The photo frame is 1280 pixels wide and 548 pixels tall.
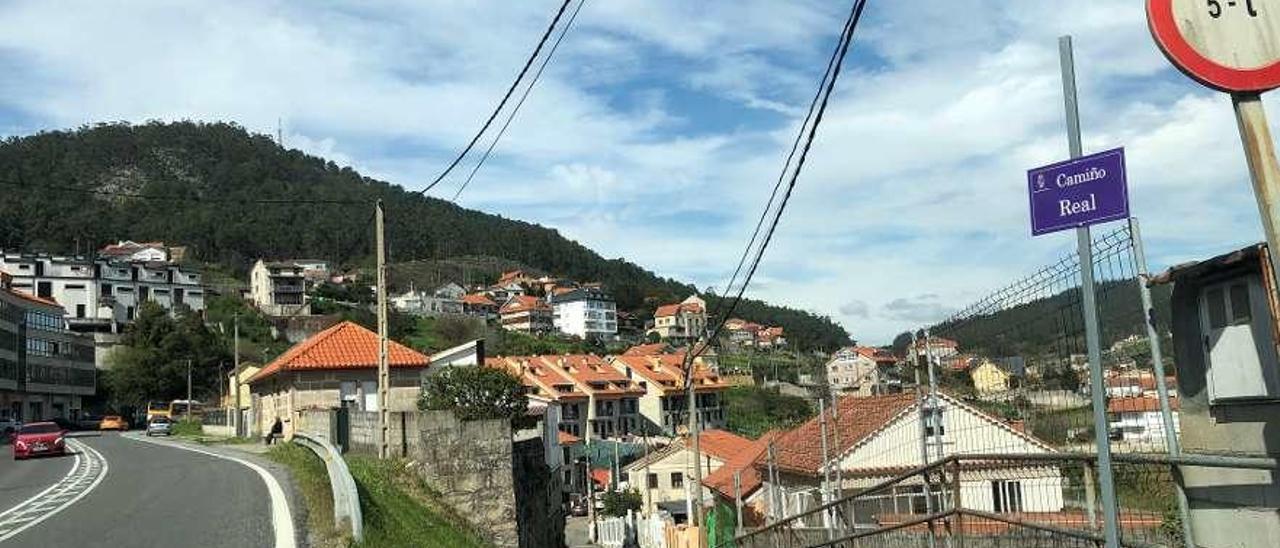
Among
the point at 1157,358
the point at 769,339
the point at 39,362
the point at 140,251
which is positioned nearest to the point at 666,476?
the point at 39,362

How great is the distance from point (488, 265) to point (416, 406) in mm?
160961

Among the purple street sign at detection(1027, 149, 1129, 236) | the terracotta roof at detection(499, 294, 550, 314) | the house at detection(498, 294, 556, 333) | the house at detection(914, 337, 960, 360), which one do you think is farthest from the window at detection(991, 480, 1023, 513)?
the terracotta roof at detection(499, 294, 550, 314)

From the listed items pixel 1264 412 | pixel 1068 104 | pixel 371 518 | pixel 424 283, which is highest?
pixel 424 283

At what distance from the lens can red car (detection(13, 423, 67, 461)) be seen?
25.5 meters

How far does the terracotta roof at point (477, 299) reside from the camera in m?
151

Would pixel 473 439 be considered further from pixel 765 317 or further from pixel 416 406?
pixel 765 317

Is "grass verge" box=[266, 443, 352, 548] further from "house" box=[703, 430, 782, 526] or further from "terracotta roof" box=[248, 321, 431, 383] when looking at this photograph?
"house" box=[703, 430, 782, 526]

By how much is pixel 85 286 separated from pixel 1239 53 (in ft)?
350

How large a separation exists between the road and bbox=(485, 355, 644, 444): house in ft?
189

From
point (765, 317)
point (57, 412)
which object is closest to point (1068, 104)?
point (57, 412)

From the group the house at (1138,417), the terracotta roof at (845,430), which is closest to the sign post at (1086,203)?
the house at (1138,417)

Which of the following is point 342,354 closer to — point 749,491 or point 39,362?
point 749,491

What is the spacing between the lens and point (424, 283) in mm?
170000

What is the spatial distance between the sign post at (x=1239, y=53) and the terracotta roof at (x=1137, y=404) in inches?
103
